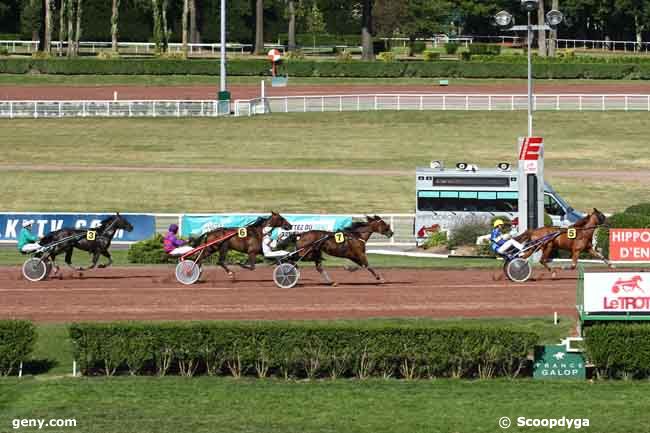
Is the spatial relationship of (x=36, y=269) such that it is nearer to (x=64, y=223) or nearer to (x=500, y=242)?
(x=64, y=223)

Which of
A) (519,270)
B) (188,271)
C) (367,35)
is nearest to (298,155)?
(188,271)

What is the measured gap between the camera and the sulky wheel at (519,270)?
963 inches

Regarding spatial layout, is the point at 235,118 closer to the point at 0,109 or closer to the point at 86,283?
the point at 0,109

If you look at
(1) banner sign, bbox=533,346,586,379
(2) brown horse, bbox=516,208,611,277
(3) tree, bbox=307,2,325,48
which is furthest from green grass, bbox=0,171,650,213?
(3) tree, bbox=307,2,325,48

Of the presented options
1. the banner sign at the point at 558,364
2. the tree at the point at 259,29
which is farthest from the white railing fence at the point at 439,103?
the banner sign at the point at 558,364

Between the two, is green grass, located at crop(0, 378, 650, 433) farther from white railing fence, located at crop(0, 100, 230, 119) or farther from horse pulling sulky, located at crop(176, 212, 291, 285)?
white railing fence, located at crop(0, 100, 230, 119)

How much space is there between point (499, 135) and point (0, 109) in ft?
71.8

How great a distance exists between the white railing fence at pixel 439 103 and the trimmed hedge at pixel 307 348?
42.2 m

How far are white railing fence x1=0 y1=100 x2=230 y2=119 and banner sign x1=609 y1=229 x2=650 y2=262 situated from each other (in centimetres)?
3522

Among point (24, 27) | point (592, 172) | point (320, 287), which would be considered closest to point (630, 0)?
point (24, 27)

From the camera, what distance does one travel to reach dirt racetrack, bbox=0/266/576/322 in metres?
21.6

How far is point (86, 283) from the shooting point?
81.9ft

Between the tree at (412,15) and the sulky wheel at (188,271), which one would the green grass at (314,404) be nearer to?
the sulky wheel at (188,271)

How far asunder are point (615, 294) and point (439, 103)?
141ft
